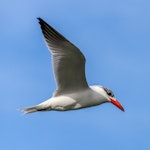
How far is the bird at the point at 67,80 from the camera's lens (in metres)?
18.6

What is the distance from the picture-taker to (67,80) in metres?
19.2

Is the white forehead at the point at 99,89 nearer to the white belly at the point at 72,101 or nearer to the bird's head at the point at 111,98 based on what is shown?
the bird's head at the point at 111,98

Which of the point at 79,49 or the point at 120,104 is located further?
the point at 120,104

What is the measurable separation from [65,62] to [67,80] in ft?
1.73


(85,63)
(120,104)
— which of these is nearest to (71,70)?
(85,63)

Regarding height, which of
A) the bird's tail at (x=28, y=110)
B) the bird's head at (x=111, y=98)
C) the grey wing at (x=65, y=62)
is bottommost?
the bird's tail at (x=28, y=110)

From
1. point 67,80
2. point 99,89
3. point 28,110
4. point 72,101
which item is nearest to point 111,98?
point 99,89

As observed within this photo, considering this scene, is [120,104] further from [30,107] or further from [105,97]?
Answer: [30,107]

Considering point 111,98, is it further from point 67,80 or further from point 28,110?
point 28,110

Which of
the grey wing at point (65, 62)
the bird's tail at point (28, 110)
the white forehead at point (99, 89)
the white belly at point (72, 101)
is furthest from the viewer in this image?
the white forehead at point (99, 89)

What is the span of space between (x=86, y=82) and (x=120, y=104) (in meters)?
1.22

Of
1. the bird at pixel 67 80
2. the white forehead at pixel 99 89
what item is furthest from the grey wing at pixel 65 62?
the white forehead at pixel 99 89

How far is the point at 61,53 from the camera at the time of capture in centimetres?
1878

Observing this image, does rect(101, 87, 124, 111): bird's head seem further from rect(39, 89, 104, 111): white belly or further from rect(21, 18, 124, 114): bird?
rect(39, 89, 104, 111): white belly
